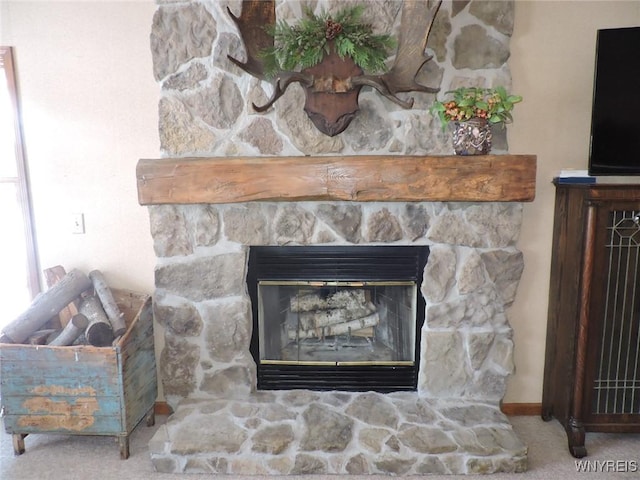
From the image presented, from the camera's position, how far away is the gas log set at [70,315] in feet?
6.94

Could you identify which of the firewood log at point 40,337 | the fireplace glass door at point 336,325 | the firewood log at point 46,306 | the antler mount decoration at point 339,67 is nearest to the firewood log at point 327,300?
the fireplace glass door at point 336,325

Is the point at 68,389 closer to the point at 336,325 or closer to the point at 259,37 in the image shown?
the point at 336,325

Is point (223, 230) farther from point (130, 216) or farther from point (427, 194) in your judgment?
point (427, 194)

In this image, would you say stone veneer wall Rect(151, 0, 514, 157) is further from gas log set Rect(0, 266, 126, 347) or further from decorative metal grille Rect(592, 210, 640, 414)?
gas log set Rect(0, 266, 126, 347)

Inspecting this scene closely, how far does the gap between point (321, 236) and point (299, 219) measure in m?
0.14

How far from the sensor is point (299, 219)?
86.8 inches

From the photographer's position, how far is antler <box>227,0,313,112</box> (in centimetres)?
201

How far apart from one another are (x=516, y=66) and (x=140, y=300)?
7.54ft

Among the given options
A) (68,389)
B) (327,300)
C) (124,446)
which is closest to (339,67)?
(327,300)

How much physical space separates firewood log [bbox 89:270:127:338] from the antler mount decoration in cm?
122

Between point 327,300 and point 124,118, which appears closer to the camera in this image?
point 124,118

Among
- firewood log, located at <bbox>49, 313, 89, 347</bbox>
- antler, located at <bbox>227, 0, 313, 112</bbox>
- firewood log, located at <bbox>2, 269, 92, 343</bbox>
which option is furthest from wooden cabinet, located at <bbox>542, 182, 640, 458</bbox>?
firewood log, located at <bbox>2, 269, 92, 343</bbox>

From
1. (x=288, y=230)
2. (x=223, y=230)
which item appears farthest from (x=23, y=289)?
(x=288, y=230)

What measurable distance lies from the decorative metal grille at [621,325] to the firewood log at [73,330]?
98.0 inches
